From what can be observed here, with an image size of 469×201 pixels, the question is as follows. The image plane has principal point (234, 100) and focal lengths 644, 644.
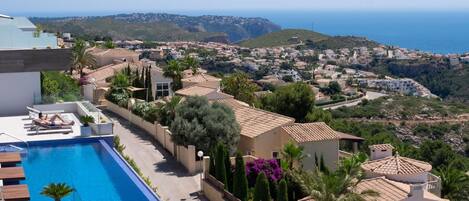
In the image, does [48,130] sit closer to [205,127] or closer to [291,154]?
[205,127]

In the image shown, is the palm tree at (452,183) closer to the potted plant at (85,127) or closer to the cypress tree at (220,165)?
the cypress tree at (220,165)

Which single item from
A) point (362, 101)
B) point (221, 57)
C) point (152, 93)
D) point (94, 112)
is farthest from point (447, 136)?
point (221, 57)

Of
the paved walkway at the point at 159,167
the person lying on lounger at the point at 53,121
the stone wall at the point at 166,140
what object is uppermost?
the person lying on lounger at the point at 53,121

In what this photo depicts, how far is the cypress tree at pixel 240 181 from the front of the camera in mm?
20422

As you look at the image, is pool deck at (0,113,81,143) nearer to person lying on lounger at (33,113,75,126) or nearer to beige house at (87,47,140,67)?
person lying on lounger at (33,113,75,126)

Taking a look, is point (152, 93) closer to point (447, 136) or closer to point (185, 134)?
point (185, 134)

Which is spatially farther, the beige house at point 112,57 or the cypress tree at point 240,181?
the beige house at point 112,57

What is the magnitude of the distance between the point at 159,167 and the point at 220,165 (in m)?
4.69

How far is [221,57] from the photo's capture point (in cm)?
16288

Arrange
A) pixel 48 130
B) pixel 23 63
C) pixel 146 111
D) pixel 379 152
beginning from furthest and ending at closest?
pixel 146 111 → pixel 379 152 → pixel 23 63 → pixel 48 130

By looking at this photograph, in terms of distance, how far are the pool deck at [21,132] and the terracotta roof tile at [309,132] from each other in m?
8.46

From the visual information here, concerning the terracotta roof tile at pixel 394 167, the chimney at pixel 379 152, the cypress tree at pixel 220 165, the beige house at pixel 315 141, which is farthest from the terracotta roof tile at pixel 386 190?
the beige house at pixel 315 141

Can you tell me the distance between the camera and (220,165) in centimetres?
2216

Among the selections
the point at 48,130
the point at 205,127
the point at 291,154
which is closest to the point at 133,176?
the point at 48,130
